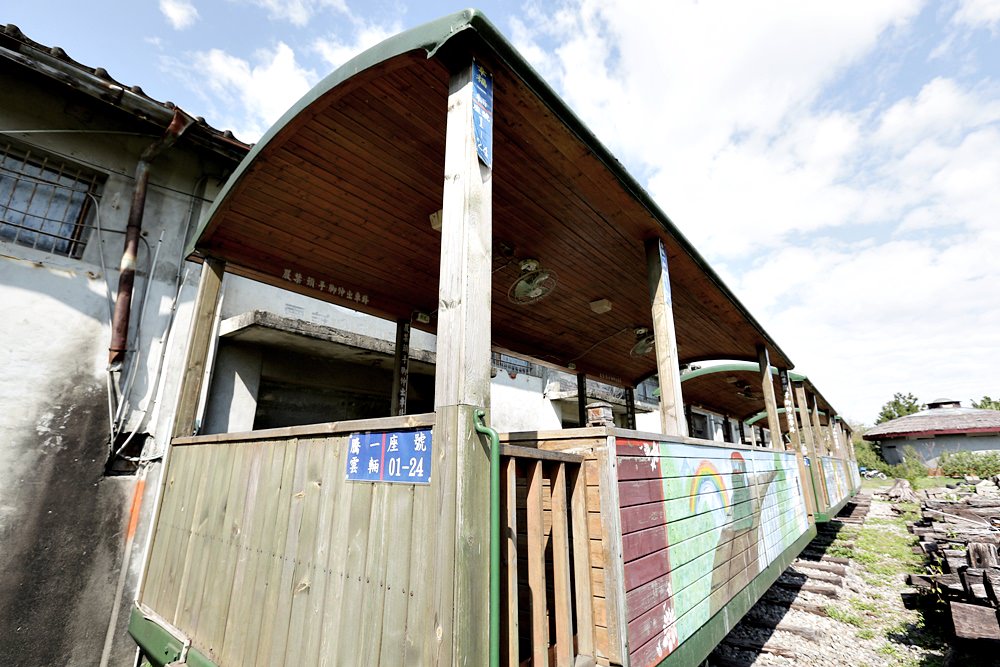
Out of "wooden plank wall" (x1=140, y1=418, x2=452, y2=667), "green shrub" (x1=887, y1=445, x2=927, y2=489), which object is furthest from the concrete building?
"green shrub" (x1=887, y1=445, x2=927, y2=489)

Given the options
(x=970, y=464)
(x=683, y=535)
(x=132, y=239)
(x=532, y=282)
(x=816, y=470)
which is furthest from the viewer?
(x=970, y=464)

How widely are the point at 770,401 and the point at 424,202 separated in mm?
6754

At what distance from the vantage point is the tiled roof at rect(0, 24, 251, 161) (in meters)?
4.15

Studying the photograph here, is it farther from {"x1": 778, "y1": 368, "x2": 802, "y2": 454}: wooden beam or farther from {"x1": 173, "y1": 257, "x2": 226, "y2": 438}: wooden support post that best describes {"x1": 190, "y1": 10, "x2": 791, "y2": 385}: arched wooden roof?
{"x1": 778, "y1": 368, "x2": 802, "y2": 454}: wooden beam

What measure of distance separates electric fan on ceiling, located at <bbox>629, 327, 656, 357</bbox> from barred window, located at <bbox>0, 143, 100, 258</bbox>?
739cm

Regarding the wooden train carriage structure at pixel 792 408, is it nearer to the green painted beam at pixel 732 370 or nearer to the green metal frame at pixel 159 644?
the green painted beam at pixel 732 370

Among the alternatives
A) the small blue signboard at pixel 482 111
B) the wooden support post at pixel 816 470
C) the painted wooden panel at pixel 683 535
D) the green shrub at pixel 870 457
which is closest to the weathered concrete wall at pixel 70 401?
the small blue signboard at pixel 482 111

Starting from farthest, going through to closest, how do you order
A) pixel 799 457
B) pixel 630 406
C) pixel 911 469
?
pixel 911 469 < pixel 630 406 < pixel 799 457

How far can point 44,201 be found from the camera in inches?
192

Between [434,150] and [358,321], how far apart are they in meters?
4.96

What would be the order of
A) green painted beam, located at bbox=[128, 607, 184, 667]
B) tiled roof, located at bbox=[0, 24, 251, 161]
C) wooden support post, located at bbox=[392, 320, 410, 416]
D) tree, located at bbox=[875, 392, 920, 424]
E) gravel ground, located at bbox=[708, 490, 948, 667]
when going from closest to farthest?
green painted beam, located at bbox=[128, 607, 184, 667]
tiled roof, located at bbox=[0, 24, 251, 161]
gravel ground, located at bbox=[708, 490, 948, 667]
wooden support post, located at bbox=[392, 320, 410, 416]
tree, located at bbox=[875, 392, 920, 424]

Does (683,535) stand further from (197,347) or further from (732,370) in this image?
(732,370)

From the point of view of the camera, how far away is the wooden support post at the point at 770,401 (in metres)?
7.56

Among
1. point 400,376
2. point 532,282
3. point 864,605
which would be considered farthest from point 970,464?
point 400,376
